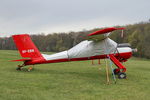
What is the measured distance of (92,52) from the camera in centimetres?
1030

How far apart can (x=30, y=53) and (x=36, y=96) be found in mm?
5816

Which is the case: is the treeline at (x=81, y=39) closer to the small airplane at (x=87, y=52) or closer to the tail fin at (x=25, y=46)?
the small airplane at (x=87, y=52)

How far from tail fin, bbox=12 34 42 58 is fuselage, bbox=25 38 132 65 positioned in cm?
44

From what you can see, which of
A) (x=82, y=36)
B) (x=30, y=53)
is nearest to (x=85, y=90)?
(x=30, y=53)

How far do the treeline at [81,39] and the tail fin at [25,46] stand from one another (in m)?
35.5

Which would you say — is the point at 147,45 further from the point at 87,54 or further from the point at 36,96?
the point at 36,96

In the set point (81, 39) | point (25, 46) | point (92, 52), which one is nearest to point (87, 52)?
point (92, 52)

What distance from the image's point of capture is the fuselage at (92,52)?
33.0ft

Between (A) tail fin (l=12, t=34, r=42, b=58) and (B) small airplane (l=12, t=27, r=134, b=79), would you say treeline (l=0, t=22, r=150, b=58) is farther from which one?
(A) tail fin (l=12, t=34, r=42, b=58)

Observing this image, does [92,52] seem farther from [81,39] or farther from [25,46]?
[81,39]

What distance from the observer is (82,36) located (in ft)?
190

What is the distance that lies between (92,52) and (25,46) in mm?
4169

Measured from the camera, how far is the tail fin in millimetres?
10789

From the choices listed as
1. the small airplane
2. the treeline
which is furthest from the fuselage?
the treeline
